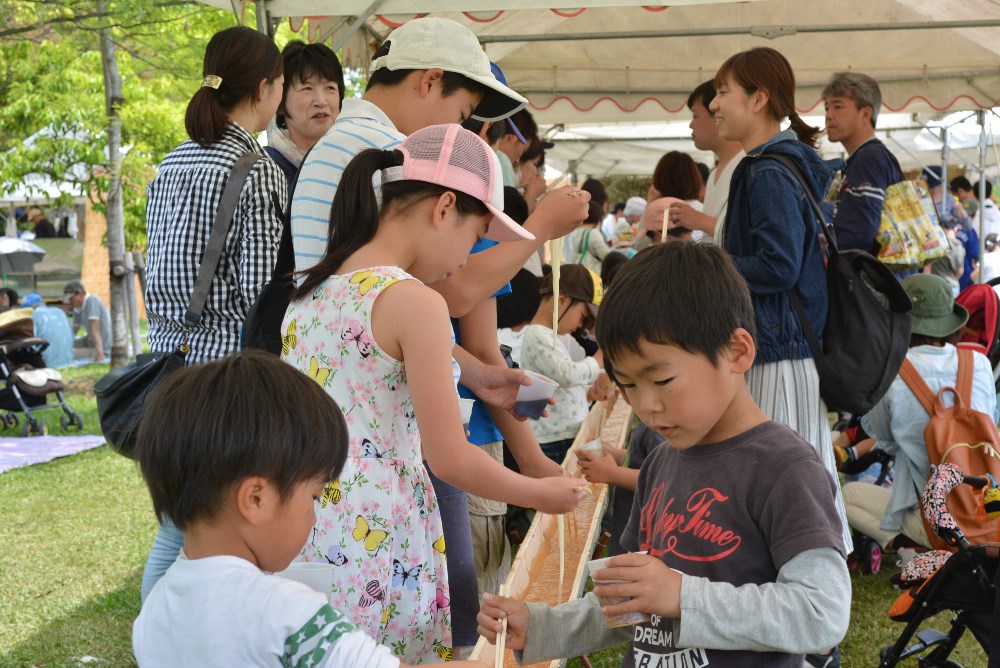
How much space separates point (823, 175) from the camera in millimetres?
3486

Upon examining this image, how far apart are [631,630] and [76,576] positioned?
442cm

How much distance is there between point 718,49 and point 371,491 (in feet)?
23.6

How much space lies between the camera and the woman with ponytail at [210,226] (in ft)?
10.4

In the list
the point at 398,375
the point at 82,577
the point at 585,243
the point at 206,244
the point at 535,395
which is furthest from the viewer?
the point at 585,243

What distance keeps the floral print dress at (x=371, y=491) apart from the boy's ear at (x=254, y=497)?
20.8 inches

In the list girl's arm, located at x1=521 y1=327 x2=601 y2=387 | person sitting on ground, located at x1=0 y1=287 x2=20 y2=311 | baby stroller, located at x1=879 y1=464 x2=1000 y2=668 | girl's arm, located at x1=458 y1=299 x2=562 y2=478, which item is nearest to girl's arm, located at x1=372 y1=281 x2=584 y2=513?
girl's arm, located at x1=458 y1=299 x2=562 y2=478

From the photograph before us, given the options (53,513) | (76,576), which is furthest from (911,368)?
(53,513)

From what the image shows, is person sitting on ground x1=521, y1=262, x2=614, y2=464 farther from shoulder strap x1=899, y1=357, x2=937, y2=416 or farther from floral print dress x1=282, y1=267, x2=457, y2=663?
floral print dress x1=282, y1=267, x2=457, y2=663

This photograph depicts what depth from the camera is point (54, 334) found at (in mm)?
15562

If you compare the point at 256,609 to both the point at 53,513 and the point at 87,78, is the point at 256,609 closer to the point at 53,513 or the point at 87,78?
the point at 53,513

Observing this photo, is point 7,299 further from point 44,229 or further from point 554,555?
point 554,555

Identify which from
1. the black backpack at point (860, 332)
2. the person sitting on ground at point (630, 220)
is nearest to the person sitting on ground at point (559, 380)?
the black backpack at point (860, 332)

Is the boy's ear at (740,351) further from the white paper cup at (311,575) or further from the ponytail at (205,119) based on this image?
the ponytail at (205,119)

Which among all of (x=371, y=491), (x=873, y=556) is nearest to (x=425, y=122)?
(x=371, y=491)
